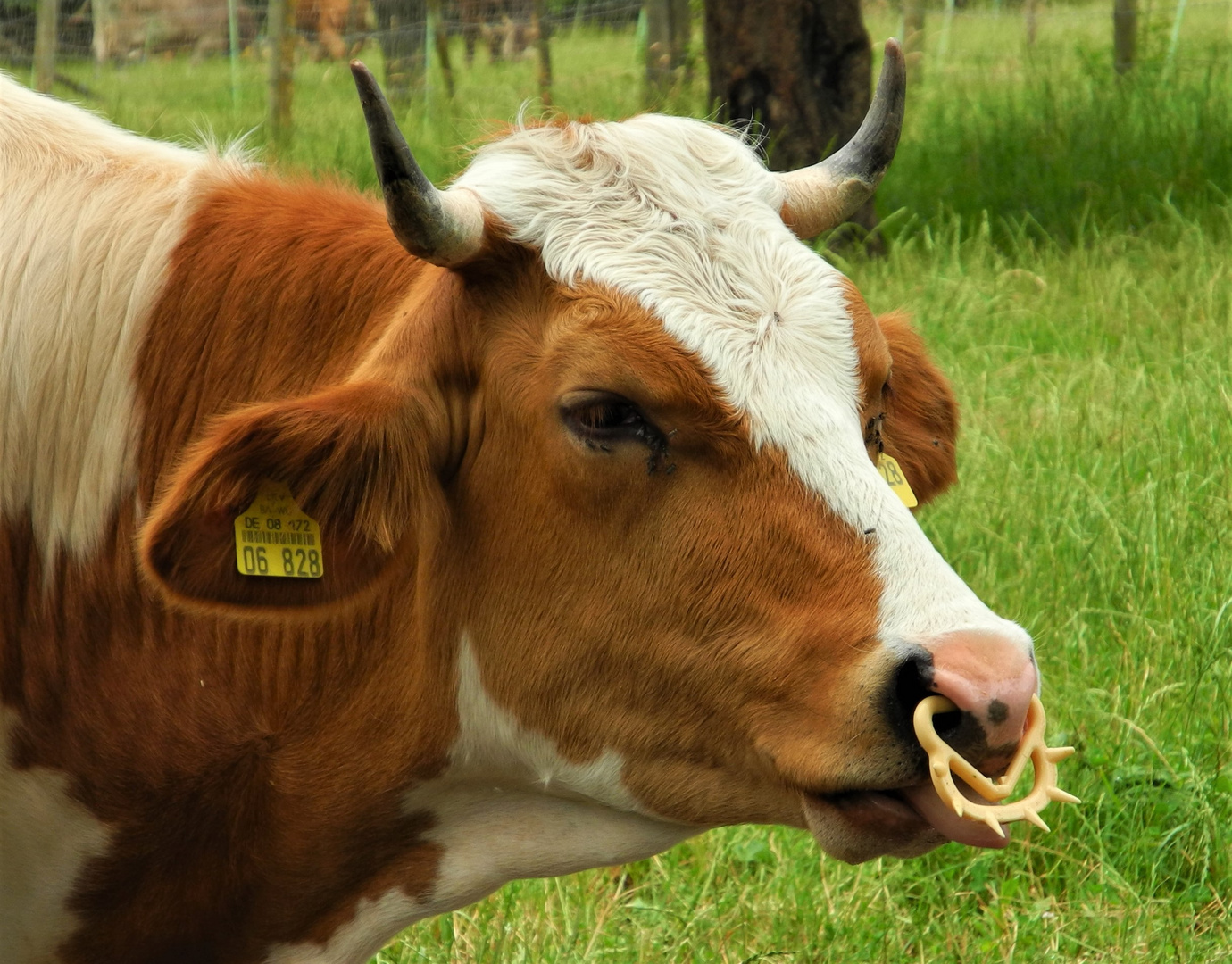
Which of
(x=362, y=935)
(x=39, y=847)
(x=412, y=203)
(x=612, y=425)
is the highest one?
(x=412, y=203)

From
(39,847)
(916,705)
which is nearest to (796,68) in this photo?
(39,847)

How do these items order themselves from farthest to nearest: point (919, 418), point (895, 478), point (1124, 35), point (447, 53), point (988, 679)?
point (447, 53), point (1124, 35), point (919, 418), point (895, 478), point (988, 679)

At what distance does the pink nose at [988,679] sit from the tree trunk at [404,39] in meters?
11.9

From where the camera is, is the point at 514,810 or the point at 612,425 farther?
the point at 514,810

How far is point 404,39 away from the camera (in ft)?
47.5

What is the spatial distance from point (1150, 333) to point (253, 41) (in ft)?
40.9

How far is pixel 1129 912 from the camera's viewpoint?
3379 mm

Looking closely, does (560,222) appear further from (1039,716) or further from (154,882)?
(154,882)

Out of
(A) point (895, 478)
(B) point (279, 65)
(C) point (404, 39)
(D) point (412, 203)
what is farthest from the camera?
(C) point (404, 39)

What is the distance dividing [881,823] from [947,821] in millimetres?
111

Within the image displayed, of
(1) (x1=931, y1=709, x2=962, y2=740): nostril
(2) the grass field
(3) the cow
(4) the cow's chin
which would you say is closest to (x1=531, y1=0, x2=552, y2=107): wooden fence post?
(2) the grass field

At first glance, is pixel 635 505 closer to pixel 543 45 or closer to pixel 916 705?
pixel 916 705

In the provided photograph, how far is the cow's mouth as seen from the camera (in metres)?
2.20

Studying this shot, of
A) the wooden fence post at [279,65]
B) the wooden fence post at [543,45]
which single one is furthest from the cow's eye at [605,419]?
the wooden fence post at [543,45]
